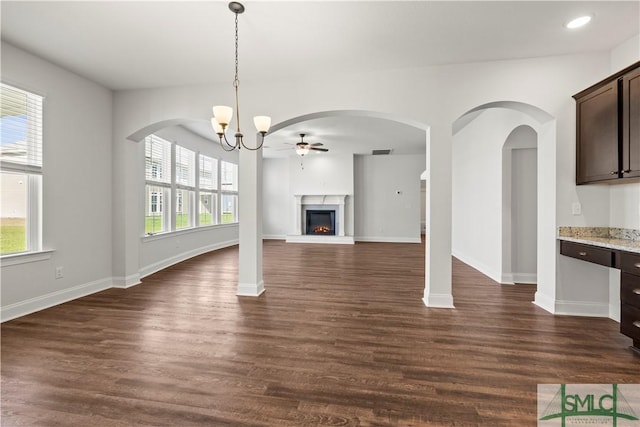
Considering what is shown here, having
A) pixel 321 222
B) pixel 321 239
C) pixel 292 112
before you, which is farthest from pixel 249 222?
pixel 321 222

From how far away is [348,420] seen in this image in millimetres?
1590

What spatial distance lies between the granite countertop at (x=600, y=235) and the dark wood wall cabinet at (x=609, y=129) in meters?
0.55

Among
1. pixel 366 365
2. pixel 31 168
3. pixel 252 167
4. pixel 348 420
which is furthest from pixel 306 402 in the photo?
pixel 31 168

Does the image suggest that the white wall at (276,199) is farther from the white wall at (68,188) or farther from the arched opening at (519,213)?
the arched opening at (519,213)

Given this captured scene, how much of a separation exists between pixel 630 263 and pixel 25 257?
6.02 metres

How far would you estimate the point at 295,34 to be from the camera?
9.08ft

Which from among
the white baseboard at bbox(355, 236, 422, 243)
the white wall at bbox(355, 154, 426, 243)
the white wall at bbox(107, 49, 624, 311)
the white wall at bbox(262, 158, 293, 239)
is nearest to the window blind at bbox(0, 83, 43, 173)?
the white wall at bbox(107, 49, 624, 311)

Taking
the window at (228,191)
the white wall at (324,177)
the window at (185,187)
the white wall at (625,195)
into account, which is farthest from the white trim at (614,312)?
the window at (228,191)

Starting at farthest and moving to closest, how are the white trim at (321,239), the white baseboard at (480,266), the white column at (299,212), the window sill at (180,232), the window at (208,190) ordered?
the white column at (299,212), the white trim at (321,239), the window at (208,190), the window sill at (180,232), the white baseboard at (480,266)

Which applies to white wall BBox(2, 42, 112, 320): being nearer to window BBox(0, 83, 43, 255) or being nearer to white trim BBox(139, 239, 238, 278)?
window BBox(0, 83, 43, 255)

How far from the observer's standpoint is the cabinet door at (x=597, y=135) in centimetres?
270

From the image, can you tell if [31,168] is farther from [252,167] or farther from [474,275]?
[474,275]

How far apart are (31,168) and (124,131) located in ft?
4.24

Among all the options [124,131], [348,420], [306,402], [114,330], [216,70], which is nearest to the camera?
[348,420]
